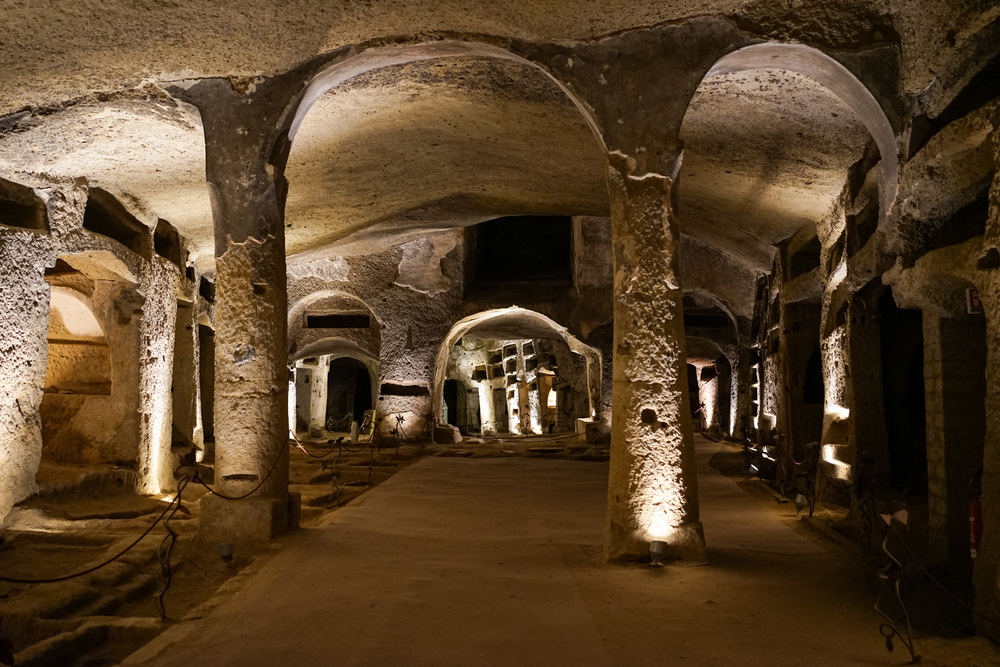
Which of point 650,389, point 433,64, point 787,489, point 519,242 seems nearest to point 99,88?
point 433,64

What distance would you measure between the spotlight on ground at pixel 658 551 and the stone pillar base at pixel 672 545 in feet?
0.27

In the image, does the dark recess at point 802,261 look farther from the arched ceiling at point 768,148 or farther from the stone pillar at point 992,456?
the stone pillar at point 992,456

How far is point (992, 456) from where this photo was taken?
364 centimetres

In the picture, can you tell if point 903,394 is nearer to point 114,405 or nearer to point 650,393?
point 650,393

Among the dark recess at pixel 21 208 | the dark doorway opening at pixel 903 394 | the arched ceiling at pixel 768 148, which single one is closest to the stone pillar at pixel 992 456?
the arched ceiling at pixel 768 148

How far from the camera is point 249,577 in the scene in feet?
15.0

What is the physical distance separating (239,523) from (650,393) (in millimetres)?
3149

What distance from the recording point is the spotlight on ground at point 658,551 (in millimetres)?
4500

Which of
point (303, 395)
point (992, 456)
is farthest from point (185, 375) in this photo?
point (992, 456)

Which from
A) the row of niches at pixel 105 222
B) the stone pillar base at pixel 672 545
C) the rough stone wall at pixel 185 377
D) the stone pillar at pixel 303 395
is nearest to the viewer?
the stone pillar base at pixel 672 545

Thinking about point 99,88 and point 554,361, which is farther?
point 554,361

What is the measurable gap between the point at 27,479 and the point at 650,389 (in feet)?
18.4

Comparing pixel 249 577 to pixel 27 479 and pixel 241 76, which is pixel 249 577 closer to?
pixel 27 479

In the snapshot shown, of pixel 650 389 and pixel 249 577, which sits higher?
pixel 650 389
